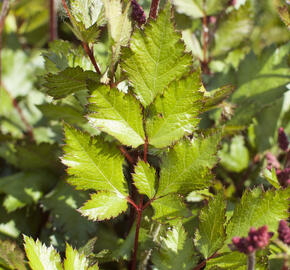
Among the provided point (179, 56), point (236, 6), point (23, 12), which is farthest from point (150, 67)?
point (23, 12)

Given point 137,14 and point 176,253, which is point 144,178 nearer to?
point 176,253

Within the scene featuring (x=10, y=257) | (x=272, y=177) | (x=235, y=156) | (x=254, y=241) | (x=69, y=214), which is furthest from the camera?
(x=235, y=156)

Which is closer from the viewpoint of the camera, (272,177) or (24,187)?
(272,177)

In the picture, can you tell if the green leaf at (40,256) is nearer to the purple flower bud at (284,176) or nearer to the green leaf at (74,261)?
the green leaf at (74,261)

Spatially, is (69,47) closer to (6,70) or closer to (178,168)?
(178,168)

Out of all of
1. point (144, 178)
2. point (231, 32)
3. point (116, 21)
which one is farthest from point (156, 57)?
point (231, 32)

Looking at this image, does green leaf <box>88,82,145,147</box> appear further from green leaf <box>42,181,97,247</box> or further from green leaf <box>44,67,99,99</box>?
green leaf <box>42,181,97,247</box>

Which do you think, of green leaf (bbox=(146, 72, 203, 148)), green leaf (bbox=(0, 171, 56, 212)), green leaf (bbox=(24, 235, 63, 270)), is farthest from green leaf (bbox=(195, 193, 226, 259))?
green leaf (bbox=(0, 171, 56, 212))
